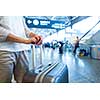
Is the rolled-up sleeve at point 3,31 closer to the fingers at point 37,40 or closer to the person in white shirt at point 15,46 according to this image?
the person in white shirt at point 15,46

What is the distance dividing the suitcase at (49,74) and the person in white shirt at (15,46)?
0.09 m

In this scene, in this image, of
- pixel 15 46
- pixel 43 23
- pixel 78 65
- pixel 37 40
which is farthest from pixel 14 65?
pixel 78 65

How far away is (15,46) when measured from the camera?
2.06 metres

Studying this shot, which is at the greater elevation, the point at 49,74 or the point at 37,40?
the point at 37,40

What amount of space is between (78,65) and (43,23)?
51 cm

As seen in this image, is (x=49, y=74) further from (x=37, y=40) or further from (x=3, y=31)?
(x=3, y=31)

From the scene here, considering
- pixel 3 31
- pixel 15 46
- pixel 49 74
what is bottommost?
pixel 49 74

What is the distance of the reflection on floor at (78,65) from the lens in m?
2.05

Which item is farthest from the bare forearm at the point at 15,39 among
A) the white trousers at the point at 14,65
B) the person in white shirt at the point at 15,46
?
the white trousers at the point at 14,65

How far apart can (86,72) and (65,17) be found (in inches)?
21.5

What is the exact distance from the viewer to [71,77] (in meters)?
2.07

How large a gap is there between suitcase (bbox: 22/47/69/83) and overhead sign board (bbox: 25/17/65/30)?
342 millimetres

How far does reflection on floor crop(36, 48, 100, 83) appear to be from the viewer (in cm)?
205
